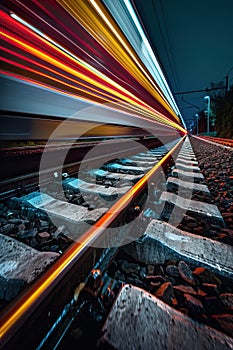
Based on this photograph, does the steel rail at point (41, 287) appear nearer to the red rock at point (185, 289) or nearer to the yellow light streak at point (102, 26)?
the red rock at point (185, 289)

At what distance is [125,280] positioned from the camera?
1.11 m

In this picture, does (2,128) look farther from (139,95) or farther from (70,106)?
(139,95)

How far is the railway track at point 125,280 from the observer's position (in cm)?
75

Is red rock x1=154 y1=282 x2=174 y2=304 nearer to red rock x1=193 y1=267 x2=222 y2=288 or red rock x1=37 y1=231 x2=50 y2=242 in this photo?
red rock x1=193 y1=267 x2=222 y2=288

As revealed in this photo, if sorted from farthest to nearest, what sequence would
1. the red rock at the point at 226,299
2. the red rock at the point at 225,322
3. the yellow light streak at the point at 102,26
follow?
1. the yellow light streak at the point at 102,26
2. the red rock at the point at 226,299
3. the red rock at the point at 225,322

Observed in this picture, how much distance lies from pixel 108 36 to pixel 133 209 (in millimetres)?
4224

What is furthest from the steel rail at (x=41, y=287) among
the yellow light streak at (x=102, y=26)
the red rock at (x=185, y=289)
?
the yellow light streak at (x=102, y=26)

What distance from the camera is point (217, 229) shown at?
1662 mm

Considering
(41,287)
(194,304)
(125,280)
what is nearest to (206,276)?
(194,304)

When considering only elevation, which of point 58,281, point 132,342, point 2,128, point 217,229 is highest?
point 2,128

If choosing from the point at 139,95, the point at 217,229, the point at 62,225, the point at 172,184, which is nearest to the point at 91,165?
the point at 172,184

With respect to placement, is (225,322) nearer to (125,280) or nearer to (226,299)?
(226,299)

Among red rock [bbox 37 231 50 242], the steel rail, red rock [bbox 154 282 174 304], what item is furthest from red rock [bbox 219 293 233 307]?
red rock [bbox 37 231 50 242]

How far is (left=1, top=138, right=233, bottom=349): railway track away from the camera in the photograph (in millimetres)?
753
